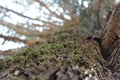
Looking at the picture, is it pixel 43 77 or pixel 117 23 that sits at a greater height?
pixel 117 23

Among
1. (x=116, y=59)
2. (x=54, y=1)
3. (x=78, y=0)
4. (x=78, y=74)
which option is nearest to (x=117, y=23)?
(x=116, y=59)

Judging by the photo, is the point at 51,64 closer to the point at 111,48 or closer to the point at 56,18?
the point at 111,48

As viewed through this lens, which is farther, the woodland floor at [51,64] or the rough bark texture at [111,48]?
the rough bark texture at [111,48]

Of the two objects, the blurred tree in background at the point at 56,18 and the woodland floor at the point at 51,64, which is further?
the blurred tree in background at the point at 56,18

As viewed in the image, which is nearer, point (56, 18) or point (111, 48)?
point (111, 48)

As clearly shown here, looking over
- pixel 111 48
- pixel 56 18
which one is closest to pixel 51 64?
pixel 111 48

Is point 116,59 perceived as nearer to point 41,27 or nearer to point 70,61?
point 70,61

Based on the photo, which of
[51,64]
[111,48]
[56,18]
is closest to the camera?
[51,64]

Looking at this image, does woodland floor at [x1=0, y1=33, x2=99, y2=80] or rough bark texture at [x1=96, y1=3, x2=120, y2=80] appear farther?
rough bark texture at [x1=96, y1=3, x2=120, y2=80]
